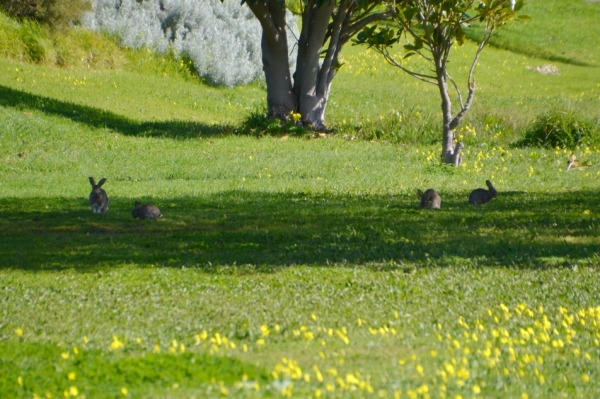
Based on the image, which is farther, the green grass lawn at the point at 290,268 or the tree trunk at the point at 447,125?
the tree trunk at the point at 447,125

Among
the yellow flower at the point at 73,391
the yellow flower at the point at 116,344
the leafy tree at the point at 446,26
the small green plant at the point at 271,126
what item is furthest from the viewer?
the small green plant at the point at 271,126

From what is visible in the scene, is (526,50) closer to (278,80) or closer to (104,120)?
(278,80)

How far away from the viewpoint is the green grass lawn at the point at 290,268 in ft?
18.1

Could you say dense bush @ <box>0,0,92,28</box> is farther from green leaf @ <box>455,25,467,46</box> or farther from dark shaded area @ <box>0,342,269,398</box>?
dark shaded area @ <box>0,342,269,398</box>

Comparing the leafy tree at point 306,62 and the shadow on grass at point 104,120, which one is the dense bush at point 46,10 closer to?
the shadow on grass at point 104,120

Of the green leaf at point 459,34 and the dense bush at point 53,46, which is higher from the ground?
the green leaf at point 459,34

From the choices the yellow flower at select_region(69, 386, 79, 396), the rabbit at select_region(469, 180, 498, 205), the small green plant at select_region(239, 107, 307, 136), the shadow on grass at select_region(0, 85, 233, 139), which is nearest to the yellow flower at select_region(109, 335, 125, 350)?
the yellow flower at select_region(69, 386, 79, 396)

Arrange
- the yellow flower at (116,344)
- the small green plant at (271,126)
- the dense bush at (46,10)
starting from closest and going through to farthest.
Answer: the yellow flower at (116,344) → the small green plant at (271,126) → the dense bush at (46,10)

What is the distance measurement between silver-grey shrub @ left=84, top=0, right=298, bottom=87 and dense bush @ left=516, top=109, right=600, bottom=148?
11815 mm

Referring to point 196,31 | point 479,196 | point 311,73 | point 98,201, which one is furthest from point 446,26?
point 196,31

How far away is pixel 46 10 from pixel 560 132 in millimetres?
15823

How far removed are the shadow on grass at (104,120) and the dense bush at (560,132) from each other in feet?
24.1

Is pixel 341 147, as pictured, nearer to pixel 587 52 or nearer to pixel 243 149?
pixel 243 149

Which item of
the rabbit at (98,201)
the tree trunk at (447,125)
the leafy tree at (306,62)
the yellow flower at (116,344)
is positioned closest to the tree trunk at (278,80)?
the leafy tree at (306,62)
